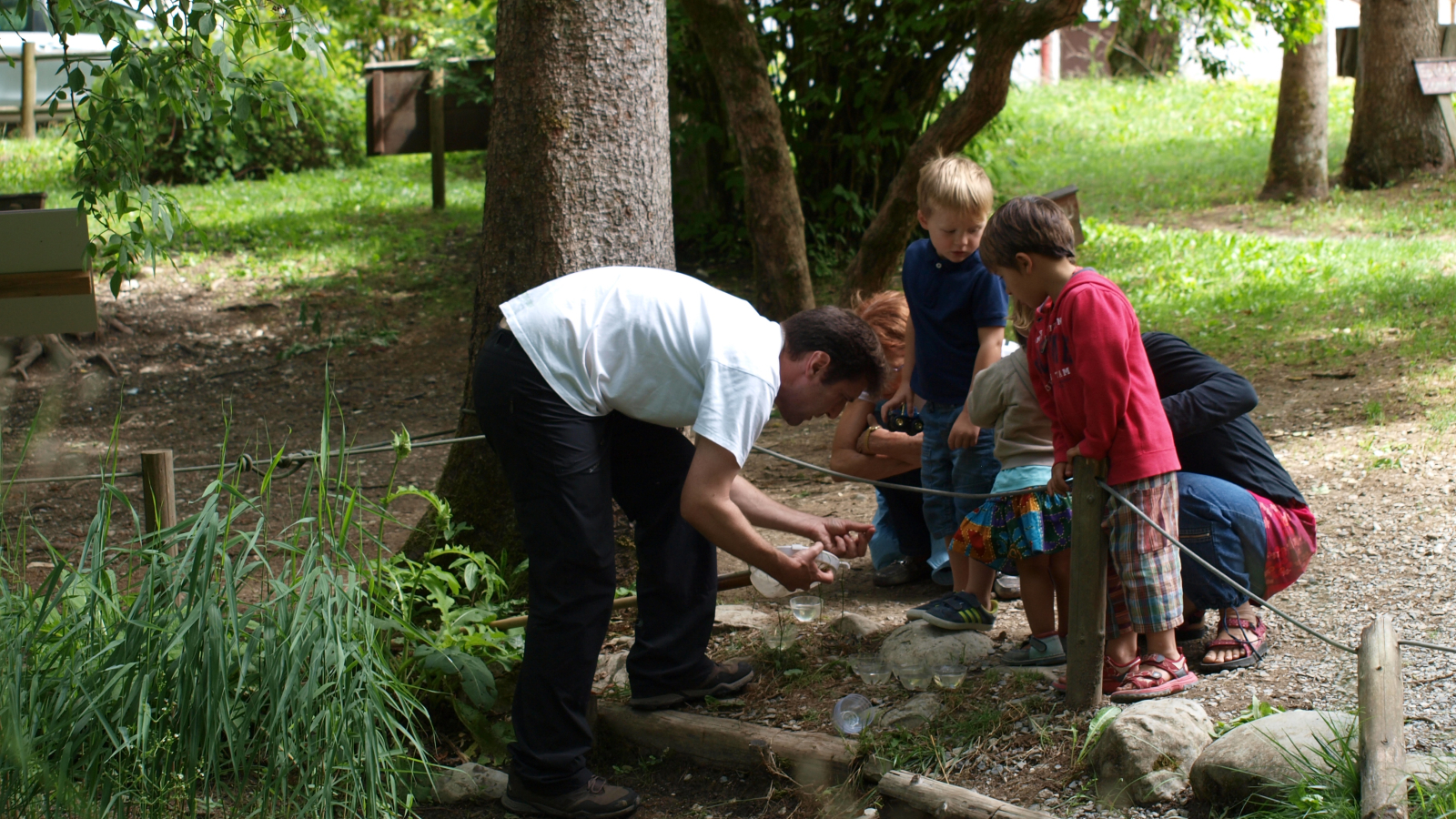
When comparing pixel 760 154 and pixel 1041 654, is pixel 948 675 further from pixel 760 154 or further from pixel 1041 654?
pixel 760 154

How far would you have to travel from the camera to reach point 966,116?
6.74 m

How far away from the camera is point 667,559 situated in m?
3.24

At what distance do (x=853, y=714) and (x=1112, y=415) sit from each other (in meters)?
1.05

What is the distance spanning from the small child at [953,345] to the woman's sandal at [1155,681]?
59 cm

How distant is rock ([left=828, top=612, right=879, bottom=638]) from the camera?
3.68m

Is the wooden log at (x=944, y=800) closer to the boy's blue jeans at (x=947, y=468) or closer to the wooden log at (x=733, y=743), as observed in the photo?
the wooden log at (x=733, y=743)

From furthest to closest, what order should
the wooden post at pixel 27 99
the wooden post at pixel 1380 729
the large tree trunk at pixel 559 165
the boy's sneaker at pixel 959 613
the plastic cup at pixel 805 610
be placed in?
the wooden post at pixel 27 99 → the large tree trunk at pixel 559 165 → the plastic cup at pixel 805 610 → the boy's sneaker at pixel 959 613 → the wooden post at pixel 1380 729

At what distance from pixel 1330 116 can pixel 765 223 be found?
11223 mm

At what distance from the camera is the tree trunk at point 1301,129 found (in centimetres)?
1050

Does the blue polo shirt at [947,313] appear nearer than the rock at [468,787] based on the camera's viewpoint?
No

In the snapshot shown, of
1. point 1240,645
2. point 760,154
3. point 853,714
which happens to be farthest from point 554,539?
point 760,154

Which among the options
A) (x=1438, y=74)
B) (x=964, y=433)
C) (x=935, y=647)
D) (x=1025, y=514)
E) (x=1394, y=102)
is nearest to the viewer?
(x=1025, y=514)

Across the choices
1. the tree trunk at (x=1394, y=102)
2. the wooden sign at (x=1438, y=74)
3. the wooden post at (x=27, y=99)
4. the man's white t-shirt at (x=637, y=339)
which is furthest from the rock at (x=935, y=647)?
the wooden post at (x=27, y=99)

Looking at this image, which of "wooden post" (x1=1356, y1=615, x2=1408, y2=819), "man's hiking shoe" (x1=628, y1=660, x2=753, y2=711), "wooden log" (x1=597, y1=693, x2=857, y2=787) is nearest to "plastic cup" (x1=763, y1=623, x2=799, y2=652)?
"man's hiking shoe" (x1=628, y1=660, x2=753, y2=711)
